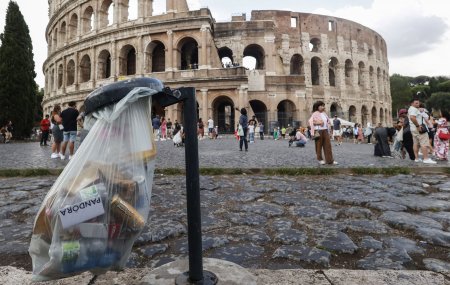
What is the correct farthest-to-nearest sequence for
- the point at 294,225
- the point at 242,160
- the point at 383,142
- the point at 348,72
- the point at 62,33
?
the point at 348,72 → the point at 62,33 → the point at 383,142 → the point at 242,160 → the point at 294,225

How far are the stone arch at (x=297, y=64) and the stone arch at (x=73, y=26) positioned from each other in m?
21.1

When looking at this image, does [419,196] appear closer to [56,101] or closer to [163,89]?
[163,89]

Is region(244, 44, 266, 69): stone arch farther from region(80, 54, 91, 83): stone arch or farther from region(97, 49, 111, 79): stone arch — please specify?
region(80, 54, 91, 83): stone arch

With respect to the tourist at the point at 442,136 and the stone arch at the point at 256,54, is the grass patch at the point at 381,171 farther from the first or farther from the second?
the stone arch at the point at 256,54

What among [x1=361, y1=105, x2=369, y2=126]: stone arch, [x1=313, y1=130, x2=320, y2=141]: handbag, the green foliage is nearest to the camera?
[x1=313, y1=130, x2=320, y2=141]: handbag

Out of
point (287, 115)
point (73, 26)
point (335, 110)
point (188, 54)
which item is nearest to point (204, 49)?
point (188, 54)

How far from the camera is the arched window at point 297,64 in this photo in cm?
3012

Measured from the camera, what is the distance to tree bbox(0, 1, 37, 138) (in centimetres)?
2181

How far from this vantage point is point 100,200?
1.12 metres

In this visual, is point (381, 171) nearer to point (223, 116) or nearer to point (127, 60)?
point (223, 116)

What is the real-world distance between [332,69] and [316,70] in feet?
7.49

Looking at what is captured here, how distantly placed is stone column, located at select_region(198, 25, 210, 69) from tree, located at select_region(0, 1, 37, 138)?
1342 cm

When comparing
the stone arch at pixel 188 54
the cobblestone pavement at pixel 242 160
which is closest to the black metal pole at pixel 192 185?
the cobblestone pavement at pixel 242 160

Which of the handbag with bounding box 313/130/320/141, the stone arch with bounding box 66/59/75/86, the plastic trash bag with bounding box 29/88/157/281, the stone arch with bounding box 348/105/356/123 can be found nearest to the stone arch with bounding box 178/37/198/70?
the stone arch with bounding box 66/59/75/86
